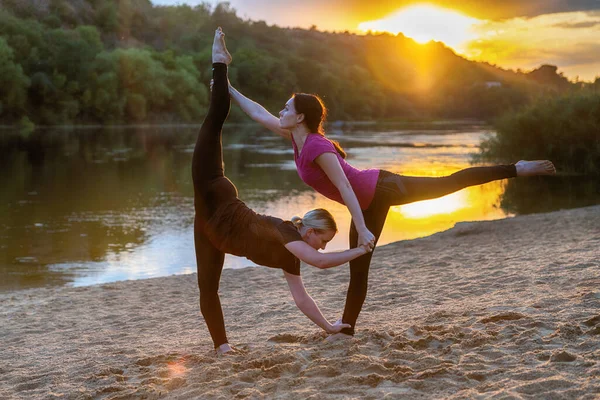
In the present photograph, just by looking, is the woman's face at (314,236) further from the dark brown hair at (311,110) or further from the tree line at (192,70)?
the tree line at (192,70)

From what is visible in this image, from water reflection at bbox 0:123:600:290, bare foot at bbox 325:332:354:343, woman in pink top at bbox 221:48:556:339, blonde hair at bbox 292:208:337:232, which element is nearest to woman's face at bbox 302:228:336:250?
blonde hair at bbox 292:208:337:232

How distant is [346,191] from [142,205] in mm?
13290

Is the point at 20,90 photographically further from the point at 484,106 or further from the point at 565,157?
the point at 484,106

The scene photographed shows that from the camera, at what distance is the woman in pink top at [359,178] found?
410cm

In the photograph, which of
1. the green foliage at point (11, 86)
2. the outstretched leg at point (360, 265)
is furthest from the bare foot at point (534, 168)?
the green foliage at point (11, 86)

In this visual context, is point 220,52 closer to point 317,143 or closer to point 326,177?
point 317,143

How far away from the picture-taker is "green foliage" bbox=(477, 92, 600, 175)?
21.3 metres

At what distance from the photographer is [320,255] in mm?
4090

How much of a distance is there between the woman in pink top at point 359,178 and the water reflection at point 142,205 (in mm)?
5900

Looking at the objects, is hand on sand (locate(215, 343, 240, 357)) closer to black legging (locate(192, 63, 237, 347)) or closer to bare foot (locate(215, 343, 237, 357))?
bare foot (locate(215, 343, 237, 357))

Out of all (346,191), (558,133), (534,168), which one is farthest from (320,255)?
(558,133)

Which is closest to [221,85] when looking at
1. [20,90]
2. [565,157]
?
[565,157]

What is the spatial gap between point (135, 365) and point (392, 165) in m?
22.8

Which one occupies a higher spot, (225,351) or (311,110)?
(311,110)
